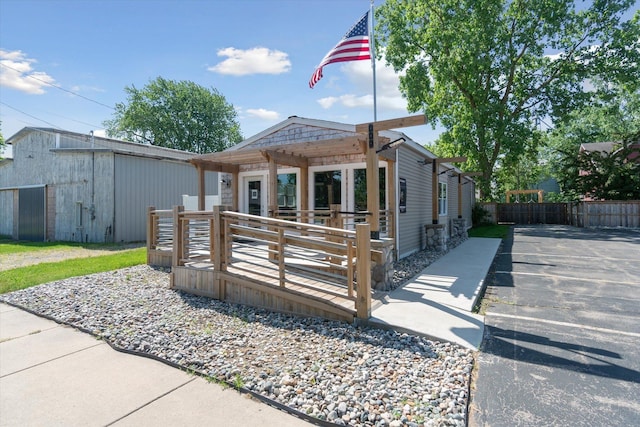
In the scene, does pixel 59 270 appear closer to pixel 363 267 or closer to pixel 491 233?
pixel 363 267

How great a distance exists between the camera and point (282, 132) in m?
9.45

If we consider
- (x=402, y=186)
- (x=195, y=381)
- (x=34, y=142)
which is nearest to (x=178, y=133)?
(x=34, y=142)

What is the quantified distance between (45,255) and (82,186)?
398 cm

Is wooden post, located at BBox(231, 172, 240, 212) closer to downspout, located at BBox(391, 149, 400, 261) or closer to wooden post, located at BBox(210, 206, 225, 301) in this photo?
downspout, located at BBox(391, 149, 400, 261)

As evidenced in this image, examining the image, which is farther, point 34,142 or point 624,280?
point 34,142

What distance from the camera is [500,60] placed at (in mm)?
18703

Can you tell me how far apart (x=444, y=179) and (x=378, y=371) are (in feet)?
36.3

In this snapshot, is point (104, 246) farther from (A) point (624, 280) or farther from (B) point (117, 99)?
(B) point (117, 99)

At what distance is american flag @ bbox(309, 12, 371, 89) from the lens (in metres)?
6.37

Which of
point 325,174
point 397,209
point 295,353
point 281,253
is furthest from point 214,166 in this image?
point 295,353

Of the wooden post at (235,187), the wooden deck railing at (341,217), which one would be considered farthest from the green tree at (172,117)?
the wooden deck railing at (341,217)

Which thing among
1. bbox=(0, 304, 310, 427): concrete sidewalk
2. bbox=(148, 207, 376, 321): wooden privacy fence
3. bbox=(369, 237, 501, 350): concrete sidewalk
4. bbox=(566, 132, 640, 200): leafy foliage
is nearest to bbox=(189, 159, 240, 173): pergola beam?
bbox=(148, 207, 376, 321): wooden privacy fence

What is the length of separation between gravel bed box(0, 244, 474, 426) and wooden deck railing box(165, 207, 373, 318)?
1.22ft

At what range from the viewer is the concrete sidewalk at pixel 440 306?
3582mm
